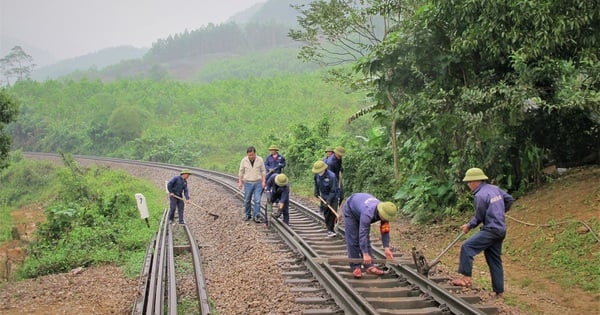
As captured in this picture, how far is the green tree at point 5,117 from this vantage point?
17.2 meters

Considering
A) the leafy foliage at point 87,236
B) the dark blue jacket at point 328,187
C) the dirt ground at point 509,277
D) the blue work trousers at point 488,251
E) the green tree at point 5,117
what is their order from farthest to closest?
the green tree at point 5,117 → the leafy foliage at point 87,236 → the dark blue jacket at point 328,187 → the dirt ground at point 509,277 → the blue work trousers at point 488,251

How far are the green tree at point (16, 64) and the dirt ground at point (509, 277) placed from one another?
305 feet

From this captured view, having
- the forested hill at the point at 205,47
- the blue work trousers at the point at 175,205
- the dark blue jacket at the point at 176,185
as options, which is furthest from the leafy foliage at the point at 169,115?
the forested hill at the point at 205,47

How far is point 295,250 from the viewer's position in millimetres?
9375

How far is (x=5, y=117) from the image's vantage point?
58.5ft

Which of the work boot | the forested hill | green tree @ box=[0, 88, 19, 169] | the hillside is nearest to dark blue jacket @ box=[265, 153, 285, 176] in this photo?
the work boot

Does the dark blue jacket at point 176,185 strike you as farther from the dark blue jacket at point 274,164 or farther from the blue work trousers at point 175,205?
the dark blue jacket at point 274,164

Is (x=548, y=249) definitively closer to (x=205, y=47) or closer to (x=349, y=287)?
(x=349, y=287)

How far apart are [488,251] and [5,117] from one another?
55.8ft

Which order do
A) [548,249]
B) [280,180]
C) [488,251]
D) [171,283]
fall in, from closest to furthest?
1. [488,251]
2. [171,283]
3. [548,249]
4. [280,180]

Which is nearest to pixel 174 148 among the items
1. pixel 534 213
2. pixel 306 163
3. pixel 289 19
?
pixel 306 163

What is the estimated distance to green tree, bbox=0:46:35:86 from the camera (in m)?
91.2

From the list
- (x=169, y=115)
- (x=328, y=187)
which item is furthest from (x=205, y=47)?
(x=328, y=187)

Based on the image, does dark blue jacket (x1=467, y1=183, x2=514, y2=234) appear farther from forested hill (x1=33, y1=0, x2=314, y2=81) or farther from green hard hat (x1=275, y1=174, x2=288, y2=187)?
forested hill (x1=33, y1=0, x2=314, y2=81)
